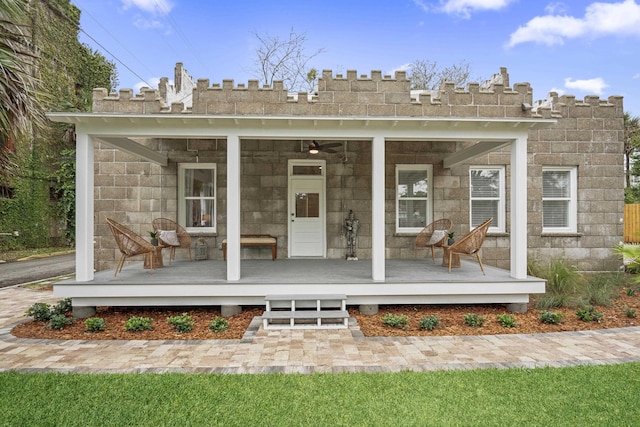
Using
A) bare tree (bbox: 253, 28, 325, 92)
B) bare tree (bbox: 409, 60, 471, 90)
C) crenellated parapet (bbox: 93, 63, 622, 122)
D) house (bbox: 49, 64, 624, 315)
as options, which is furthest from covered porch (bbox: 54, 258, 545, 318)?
bare tree (bbox: 409, 60, 471, 90)

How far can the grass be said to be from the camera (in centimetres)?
238

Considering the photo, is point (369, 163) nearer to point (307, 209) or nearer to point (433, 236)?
point (307, 209)

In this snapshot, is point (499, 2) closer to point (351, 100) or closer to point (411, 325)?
point (351, 100)

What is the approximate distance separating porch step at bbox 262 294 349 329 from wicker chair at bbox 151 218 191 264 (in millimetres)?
2953

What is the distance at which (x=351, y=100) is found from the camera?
7559 mm

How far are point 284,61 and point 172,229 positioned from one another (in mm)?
9542

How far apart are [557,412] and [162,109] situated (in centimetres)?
805

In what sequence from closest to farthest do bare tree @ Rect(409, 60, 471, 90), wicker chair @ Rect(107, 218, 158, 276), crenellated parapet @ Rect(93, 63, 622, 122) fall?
wicker chair @ Rect(107, 218, 158, 276) < crenellated parapet @ Rect(93, 63, 622, 122) < bare tree @ Rect(409, 60, 471, 90)

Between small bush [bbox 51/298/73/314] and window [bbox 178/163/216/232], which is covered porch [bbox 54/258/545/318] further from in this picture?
window [bbox 178/163/216/232]

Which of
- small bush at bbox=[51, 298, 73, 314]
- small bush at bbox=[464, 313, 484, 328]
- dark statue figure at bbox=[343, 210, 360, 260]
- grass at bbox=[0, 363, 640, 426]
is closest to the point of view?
grass at bbox=[0, 363, 640, 426]

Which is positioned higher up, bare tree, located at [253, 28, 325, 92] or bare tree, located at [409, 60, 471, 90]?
A: bare tree, located at [409, 60, 471, 90]

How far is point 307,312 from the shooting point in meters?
4.61

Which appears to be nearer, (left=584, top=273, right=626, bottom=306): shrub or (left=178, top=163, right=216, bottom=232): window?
(left=584, top=273, right=626, bottom=306): shrub

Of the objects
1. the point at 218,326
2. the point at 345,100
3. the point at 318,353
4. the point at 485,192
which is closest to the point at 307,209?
the point at 345,100
